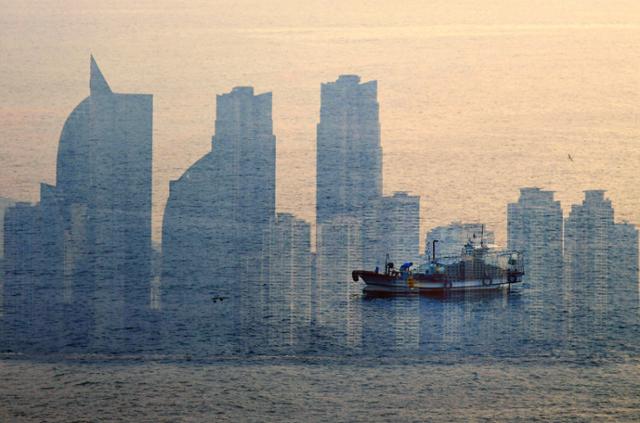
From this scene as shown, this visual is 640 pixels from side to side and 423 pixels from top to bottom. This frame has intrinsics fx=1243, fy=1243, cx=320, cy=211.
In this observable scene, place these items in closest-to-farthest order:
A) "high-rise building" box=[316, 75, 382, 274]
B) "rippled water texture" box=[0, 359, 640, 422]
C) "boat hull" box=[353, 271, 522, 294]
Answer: "rippled water texture" box=[0, 359, 640, 422] → "boat hull" box=[353, 271, 522, 294] → "high-rise building" box=[316, 75, 382, 274]

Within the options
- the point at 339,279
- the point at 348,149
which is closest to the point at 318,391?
the point at 339,279

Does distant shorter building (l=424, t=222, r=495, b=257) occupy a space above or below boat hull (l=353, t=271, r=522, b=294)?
above

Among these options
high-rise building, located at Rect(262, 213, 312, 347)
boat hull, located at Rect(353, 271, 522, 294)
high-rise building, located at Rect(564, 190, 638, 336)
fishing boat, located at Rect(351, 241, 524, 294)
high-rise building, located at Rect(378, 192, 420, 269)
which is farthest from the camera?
high-rise building, located at Rect(378, 192, 420, 269)

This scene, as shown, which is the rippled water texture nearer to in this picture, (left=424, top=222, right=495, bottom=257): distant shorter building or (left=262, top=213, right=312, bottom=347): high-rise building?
(left=262, top=213, right=312, bottom=347): high-rise building

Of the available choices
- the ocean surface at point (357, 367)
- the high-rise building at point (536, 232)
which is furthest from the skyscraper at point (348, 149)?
the ocean surface at point (357, 367)

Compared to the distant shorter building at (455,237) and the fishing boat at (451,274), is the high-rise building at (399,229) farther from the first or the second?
the fishing boat at (451,274)

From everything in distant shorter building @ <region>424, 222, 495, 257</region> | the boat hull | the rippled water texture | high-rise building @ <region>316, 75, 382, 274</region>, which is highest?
high-rise building @ <region>316, 75, 382, 274</region>

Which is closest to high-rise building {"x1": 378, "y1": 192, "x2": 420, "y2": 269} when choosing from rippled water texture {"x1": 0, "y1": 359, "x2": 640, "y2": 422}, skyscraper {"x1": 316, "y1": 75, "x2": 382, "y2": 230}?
skyscraper {"x1": 316, "y1": 75, "x2": 382, "y2": 230}
